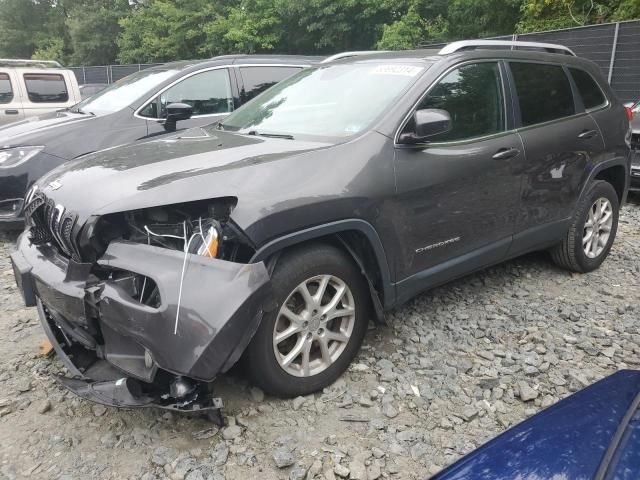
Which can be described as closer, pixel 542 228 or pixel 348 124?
pixel 348 124

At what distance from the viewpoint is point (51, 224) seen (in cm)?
267

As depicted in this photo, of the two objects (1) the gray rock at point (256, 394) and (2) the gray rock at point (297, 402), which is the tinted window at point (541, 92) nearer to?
(2) the gray rock at point (297, 402)

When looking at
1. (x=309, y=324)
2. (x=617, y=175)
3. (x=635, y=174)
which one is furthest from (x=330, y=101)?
(x=635, y=174)

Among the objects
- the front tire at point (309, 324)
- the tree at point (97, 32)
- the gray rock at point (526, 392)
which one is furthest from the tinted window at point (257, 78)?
the tree at point (97, 32)

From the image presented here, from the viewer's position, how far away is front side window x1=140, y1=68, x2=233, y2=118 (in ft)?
18.9

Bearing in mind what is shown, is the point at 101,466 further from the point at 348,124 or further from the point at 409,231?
the point at 348,124

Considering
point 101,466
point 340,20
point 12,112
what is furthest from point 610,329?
point 340,20

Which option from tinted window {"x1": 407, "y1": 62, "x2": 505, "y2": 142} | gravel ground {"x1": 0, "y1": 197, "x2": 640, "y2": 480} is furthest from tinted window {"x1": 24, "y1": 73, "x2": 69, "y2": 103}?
tinted window {"x1": 407, "y1": 62, "x2": 505, "y2": 142}

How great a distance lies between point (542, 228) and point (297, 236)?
7.29ft

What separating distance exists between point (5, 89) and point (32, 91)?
0.43m

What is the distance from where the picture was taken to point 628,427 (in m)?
1.46

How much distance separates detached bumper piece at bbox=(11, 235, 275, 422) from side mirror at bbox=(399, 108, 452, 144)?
121 centimetres

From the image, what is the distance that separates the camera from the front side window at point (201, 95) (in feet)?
18.9

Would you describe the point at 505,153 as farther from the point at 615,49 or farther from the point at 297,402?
the point at 615,49
